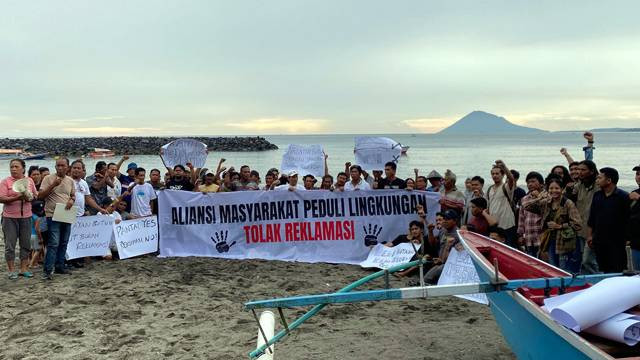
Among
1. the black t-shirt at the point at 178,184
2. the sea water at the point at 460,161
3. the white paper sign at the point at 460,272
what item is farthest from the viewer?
the sea water at the point at 460,161

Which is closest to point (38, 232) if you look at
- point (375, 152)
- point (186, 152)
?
point (186, 152)

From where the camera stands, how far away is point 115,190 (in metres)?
9.62

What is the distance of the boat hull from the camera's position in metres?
3.27

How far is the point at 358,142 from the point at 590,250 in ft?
18.0

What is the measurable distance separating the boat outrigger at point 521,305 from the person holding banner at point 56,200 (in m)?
5.19

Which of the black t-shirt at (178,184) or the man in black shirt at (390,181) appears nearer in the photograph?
the man in black shirt at (390,181)

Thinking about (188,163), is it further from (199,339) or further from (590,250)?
(590,250)

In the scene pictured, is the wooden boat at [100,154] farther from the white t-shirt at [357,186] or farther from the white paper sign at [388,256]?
the white paper sign at [388,256]

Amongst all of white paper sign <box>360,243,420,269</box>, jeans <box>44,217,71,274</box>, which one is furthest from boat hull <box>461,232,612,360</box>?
jeans <box>44,217,71,274</box>

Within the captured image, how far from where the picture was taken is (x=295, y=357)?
17.2ft

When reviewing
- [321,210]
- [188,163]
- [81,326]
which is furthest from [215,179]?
[81,326]

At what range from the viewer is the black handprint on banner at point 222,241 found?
959 cm

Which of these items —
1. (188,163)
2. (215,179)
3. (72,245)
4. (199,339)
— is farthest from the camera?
(188,163)

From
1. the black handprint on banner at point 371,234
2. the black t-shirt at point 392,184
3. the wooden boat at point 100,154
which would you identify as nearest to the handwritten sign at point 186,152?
the black t-shirt at point 392,184
